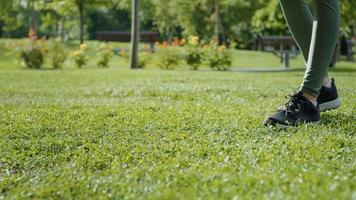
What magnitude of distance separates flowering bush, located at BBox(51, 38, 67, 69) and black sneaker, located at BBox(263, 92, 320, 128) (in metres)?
17.8

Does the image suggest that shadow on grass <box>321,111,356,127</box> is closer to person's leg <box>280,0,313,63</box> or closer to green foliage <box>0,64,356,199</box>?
green foliage <box>0,64,356,199</box>

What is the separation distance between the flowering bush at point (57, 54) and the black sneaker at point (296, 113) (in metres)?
17.8

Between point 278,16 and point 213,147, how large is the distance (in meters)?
19.8

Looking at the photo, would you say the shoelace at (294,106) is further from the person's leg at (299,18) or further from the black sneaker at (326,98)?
the person's leg at (299,18)

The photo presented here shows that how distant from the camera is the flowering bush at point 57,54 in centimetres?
2022

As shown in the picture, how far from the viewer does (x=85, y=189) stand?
2.07 m

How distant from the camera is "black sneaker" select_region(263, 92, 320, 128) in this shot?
3.25m

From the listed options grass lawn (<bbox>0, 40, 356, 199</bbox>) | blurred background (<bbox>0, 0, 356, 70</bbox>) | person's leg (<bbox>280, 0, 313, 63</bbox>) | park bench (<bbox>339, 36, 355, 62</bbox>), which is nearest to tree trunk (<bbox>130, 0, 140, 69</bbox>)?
blurred background (<bbox>0, 0, 356, 70</bbox>)

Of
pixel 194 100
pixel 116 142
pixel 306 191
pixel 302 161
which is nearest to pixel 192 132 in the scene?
pixel 116 142

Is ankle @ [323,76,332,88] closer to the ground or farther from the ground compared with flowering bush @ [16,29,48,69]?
farther from the ground

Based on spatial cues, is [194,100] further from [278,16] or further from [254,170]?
[278,16]

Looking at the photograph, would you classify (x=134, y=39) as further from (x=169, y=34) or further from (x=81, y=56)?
(x=169, y=34)

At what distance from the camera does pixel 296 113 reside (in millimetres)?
3277

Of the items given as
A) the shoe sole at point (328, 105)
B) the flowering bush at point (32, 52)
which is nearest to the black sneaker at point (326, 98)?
the shoe sole at point (328, 105)
